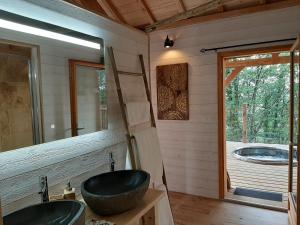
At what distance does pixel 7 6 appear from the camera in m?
1.41

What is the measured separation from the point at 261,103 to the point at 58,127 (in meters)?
5.94

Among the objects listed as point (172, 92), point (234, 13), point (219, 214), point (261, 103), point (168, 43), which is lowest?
point (219, 214)

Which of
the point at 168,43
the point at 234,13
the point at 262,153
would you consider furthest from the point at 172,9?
the point at 262,153

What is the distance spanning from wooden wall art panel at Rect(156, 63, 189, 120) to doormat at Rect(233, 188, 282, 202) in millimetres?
1344

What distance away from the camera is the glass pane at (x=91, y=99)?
6.42ft

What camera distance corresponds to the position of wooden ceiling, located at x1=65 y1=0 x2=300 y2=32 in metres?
2.89

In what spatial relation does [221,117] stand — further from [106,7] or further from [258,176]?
[106,7]

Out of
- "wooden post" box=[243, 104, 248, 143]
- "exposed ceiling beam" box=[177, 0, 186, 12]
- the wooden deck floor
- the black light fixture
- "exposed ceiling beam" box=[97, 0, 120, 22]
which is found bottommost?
the wooden deck floor

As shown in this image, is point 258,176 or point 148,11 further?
point 258,176

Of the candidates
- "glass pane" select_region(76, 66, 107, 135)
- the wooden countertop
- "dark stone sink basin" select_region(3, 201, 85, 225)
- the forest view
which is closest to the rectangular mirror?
"glass pane" select_region(76, 66, 107, 135)

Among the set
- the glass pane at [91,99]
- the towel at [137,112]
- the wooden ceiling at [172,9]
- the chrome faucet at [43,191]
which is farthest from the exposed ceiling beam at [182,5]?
the chrome faucet at [43,191]

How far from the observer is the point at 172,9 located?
326cm

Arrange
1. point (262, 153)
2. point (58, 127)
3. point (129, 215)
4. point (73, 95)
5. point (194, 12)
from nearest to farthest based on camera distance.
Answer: point (129, 215)
point (58, 127)
point (73, 95)
point (194, 12)
point (262, 153)

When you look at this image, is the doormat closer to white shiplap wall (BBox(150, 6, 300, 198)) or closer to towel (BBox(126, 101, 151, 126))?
white shiplap wall (BBox(150, 6, 300, 198))
